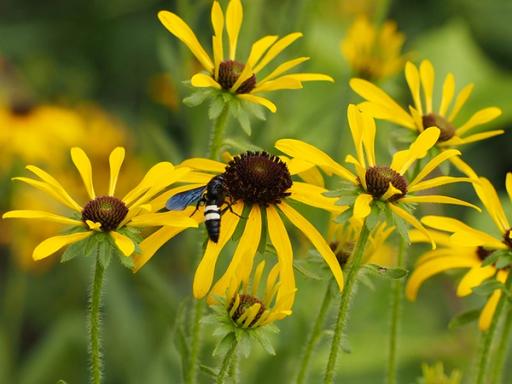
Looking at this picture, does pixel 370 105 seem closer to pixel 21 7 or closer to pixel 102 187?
pixel 102 187

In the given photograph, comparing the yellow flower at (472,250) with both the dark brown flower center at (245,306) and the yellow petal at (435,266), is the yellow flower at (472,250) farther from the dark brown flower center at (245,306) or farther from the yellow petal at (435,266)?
the dark brown flower center at (245,306)

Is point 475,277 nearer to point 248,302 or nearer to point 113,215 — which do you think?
point 248,302

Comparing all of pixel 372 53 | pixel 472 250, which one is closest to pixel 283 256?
pixel 472 250

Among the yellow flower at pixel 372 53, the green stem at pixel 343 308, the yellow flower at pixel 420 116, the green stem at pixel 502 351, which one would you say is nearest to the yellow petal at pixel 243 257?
the green stem at pixel 343 308

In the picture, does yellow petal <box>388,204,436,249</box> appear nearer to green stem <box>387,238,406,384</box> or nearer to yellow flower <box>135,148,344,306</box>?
yellow flower <box>135,148,344,306</box>

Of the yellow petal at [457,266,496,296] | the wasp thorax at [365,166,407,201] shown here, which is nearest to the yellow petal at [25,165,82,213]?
the wasp thorax at [365,166,407,201]

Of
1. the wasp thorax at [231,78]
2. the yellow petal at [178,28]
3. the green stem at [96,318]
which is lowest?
the green stem at [96,318]

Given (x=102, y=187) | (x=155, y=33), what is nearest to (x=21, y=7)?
(x=155, y=33)
